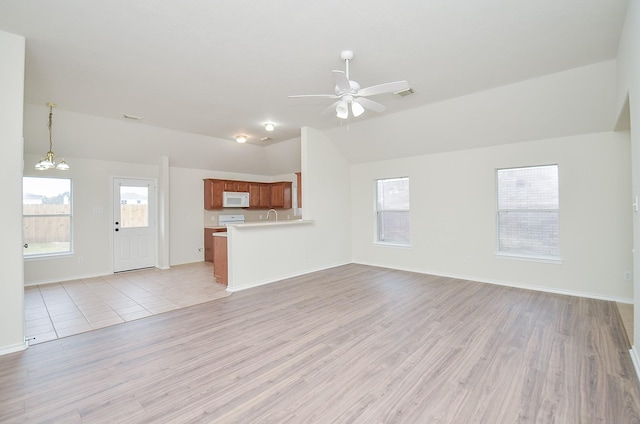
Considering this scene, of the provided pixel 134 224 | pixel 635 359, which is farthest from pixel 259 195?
pixel 635 359

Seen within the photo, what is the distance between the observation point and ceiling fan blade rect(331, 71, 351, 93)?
2.76 meters

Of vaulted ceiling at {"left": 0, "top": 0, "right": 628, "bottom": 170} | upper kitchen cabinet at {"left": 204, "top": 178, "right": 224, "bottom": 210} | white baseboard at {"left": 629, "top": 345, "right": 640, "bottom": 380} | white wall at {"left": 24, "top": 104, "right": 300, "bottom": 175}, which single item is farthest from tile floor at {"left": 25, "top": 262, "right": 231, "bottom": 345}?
white baseboard at {"left": 629, "top": 345, "right": 640, "bottom": 380}

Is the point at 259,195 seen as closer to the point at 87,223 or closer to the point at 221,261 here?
the point at 221,261

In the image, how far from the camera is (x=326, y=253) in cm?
666

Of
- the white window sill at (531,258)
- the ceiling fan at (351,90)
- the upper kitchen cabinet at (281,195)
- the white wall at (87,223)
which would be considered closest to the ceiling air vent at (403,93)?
the ceiling fan at (351,90)

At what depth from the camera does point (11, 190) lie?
2867 millimetres

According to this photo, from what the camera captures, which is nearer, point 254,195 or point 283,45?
point 283,45

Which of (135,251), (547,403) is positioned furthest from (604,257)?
(135,251)

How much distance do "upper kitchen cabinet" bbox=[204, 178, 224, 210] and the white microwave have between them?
0.13 meters

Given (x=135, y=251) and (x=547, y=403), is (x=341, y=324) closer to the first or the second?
(x=547, y=403)

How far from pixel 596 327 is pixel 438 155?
3579 mm

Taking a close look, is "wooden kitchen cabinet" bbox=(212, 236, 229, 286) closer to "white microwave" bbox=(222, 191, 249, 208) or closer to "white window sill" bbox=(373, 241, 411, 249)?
"white microwave" bbox=(222, 191, 249, 208)

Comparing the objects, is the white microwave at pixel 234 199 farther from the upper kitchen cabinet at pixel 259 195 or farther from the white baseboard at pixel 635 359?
the white baseboard at pixel 635 359

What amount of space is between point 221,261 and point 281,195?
3713 mm
